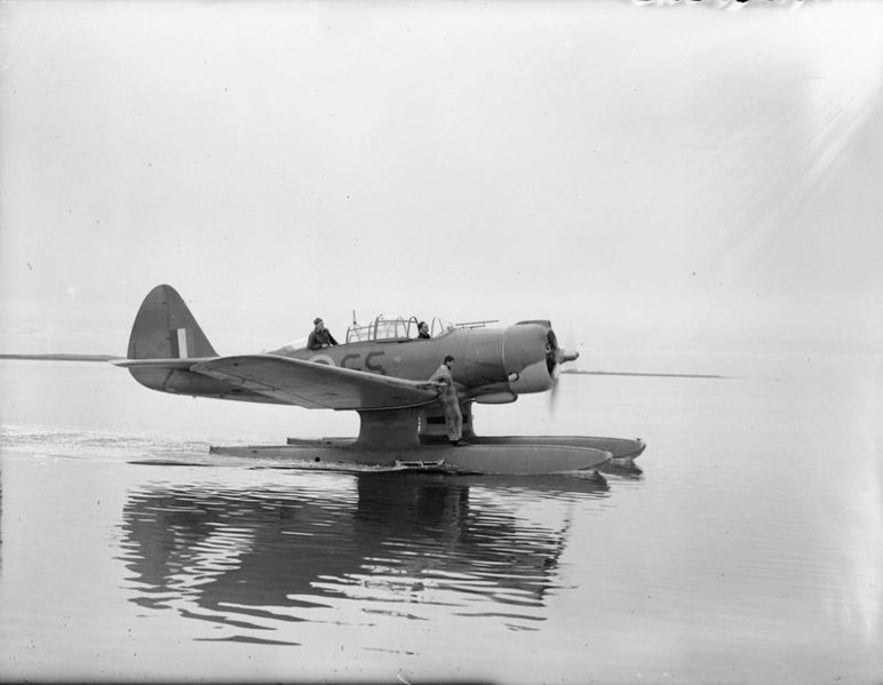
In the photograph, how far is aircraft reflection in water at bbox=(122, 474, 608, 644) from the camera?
7.19m

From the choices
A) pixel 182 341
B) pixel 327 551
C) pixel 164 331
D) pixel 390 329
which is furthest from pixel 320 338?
pixel 327 551

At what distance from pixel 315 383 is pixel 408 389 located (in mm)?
1527

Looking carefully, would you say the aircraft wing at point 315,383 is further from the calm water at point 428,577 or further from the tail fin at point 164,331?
the tail fin at point 164,331

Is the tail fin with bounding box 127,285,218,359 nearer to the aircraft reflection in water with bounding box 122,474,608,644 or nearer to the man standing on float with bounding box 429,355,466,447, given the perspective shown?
the man standing on float with bounding box 429,355,466,447

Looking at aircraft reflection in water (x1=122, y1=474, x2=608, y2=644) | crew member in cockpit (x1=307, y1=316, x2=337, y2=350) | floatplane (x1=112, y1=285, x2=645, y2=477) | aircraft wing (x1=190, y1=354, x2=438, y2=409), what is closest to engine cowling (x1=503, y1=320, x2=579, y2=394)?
floatplane (x1=112, y1=285, x2=645, y2=477)

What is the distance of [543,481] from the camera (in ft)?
51.4

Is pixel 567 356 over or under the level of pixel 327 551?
over

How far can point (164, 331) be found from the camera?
2002 centimetres

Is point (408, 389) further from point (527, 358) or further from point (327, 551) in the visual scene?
point (327, 551)

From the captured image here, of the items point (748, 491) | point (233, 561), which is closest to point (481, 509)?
point (233, 561)

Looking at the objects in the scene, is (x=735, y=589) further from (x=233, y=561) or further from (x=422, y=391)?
(x=422, y=391)

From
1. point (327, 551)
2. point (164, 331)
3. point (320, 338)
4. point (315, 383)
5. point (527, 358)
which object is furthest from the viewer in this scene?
point (164, 331)

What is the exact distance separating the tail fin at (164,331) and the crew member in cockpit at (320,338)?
10.2ft

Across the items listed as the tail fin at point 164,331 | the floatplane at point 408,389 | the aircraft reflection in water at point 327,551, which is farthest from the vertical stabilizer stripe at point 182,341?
the aircraft reflection in water at point 327,551
